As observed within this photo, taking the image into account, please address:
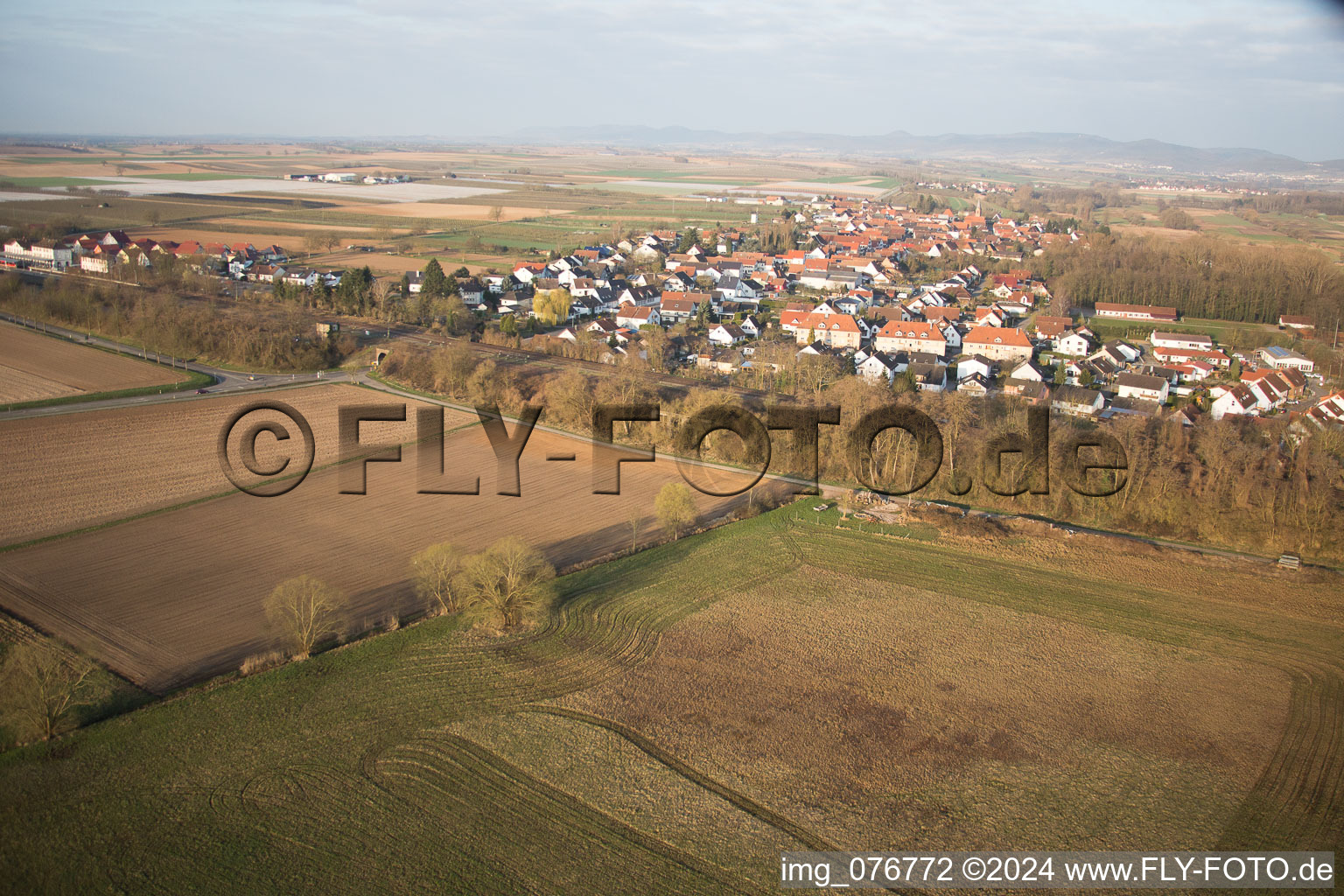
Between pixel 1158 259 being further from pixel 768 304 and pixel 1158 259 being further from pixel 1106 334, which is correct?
pixel 768 304

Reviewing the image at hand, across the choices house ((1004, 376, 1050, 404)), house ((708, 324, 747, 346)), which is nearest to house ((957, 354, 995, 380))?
house ((1004, 376, 1050, 404))

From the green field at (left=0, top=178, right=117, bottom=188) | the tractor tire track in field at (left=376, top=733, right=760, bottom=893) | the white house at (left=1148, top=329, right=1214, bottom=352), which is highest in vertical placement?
the green field at (left=0, top=178, right=117, bottom=188)

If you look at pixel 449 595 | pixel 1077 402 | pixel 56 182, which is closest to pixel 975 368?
pixel 1077 402

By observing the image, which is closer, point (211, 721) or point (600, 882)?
point (600, 882)

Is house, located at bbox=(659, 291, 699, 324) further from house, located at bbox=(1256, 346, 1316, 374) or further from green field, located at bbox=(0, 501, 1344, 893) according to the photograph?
green field, located at bbox=(0, 501, 1344, 893)

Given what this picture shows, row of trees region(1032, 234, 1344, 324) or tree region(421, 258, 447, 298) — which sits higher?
row of trees region(1032, 234, 1344, 324)

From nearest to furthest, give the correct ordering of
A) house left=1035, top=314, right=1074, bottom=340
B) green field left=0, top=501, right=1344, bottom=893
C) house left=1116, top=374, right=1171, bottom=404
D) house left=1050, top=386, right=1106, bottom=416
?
green field left=0, top=501, right=1344, bottom=893
house left=1050, top=386, right=1106, bottom=416
house left=1116, top=374, right=1171, bottom=404
house left=1035, top=314, right=1074, bottom=340

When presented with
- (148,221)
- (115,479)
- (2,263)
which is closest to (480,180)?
(148,221)

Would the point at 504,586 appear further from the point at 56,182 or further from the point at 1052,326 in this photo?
the point at 56,182
